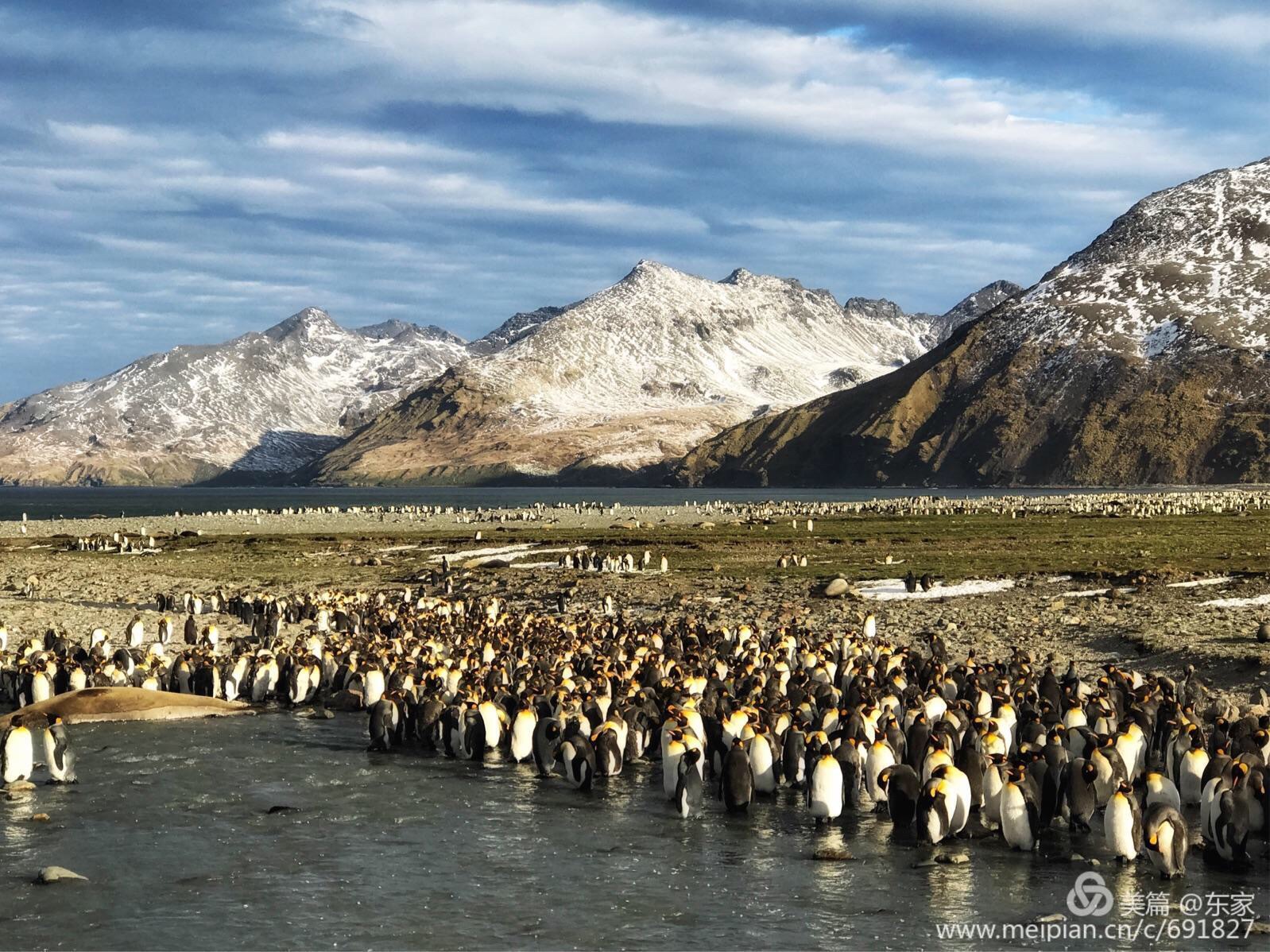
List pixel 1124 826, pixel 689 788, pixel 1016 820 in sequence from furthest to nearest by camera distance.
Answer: pixel 689 788 → pixel 1016 820 → pixel 1124 826

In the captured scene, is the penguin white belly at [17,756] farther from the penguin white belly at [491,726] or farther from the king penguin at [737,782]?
the king penguin at [737,782]

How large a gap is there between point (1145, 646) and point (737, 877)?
15500 mm

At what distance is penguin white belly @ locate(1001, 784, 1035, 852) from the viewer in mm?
14961

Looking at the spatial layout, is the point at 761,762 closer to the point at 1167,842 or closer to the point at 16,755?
the point at 1167,842

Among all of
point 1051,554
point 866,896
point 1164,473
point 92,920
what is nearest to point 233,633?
point 92,920

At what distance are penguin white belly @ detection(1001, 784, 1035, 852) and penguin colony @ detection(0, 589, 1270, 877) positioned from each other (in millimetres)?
22

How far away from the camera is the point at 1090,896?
1332 cm

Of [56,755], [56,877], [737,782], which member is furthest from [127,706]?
[737,782]

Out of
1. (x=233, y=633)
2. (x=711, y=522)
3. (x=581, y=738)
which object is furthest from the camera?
(x=711, y=522)

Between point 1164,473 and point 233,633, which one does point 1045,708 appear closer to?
point 233,633

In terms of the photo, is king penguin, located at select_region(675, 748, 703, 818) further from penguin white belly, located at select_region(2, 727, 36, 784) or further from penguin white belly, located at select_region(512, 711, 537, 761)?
penguin white belly, located at select_region(2, 727, 36, 784)

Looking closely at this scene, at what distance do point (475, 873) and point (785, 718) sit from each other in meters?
5.74

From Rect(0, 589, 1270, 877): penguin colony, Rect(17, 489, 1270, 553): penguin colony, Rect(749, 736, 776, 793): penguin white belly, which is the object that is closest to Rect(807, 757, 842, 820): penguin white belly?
Rect(0, 589, 1270, 877): penguin colony

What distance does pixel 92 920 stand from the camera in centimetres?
1288
